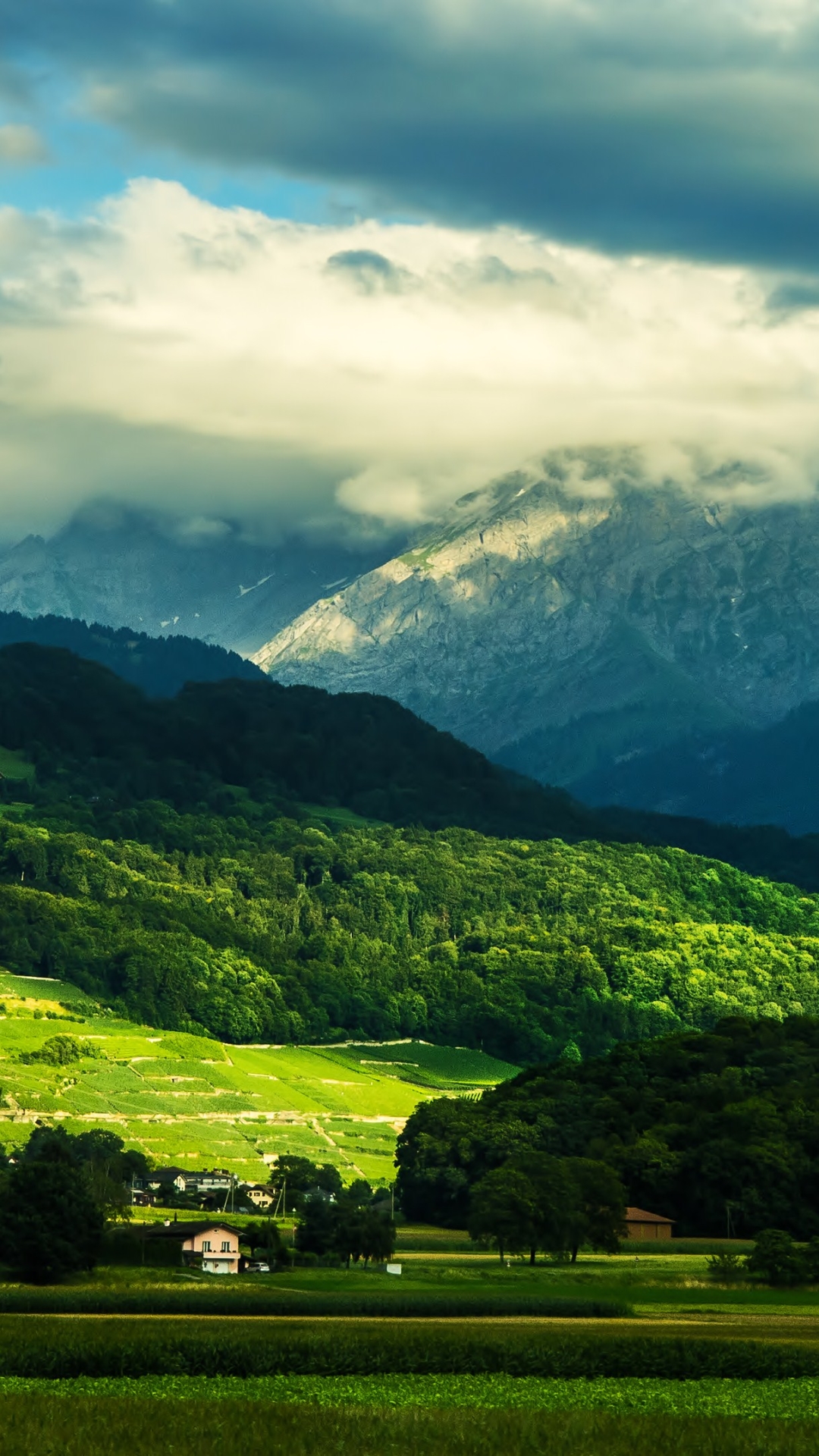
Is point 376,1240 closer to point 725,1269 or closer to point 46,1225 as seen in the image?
point 725,1269

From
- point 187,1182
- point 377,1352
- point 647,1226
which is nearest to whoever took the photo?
point 377,1352

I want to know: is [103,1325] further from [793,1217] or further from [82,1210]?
[793,1217]

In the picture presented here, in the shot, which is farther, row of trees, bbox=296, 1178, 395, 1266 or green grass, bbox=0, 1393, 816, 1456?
row of trees, bbox=296, 1178, 395, 1266

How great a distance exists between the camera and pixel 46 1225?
120625 mm

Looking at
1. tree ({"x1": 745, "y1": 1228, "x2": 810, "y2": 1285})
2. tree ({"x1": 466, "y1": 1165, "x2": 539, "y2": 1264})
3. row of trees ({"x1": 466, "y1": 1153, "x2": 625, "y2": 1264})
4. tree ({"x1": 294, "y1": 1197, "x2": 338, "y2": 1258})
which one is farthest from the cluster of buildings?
tree ({"x1": 745, "y1": 1228, "x2": 810, "y2": 1285})

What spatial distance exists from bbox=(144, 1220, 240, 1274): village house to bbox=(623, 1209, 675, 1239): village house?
34.9 m

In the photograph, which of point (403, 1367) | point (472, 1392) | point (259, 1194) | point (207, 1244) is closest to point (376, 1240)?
point (207, 1244)

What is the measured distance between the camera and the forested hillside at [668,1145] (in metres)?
164

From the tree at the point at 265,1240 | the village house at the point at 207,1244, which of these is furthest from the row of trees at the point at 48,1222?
the tree at the point at 265,1240

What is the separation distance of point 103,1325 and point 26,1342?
9.51m

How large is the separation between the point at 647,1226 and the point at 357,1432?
347 feet

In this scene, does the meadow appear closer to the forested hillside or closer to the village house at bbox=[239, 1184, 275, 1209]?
the forested hillside

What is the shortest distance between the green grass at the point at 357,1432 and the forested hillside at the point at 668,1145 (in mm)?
98749

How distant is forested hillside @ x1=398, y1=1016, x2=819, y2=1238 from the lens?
164 m
